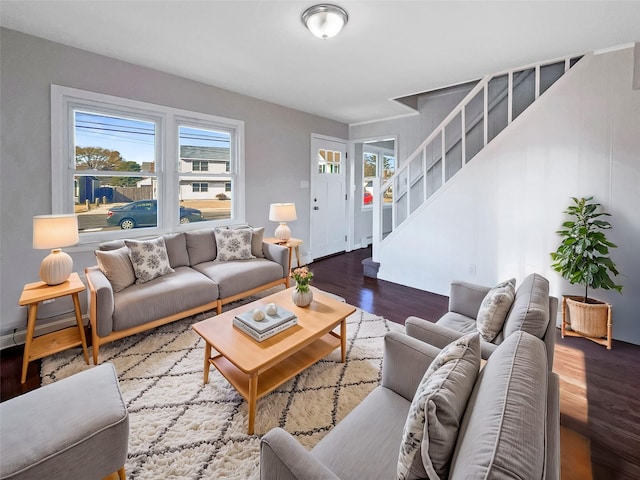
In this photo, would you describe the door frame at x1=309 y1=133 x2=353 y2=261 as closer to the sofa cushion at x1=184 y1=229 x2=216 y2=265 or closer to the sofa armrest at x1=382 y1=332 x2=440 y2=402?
the sofa cushion at x1=184 y1=229 x2=216 y2=265

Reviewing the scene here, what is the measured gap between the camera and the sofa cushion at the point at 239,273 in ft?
10.2

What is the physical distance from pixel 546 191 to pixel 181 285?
370 centimetres

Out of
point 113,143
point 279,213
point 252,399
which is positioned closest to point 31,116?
point 113,143

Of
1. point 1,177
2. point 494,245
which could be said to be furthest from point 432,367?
point 1,177

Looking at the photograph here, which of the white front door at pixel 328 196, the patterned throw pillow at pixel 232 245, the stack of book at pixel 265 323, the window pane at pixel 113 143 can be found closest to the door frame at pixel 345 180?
the white front door at pixel 328 196

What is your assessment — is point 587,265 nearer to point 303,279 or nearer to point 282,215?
point 303,279

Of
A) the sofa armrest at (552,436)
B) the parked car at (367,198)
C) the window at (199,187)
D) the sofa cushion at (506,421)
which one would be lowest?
the sofa armrest at (552,436)

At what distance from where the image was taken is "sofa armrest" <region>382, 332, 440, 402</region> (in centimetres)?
134

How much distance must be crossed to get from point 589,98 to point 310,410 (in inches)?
141

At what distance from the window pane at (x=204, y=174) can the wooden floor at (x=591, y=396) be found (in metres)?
2.14

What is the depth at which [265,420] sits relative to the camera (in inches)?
69.5

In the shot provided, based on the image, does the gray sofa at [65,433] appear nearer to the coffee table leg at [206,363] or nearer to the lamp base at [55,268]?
the coffee table leg at [206,363]

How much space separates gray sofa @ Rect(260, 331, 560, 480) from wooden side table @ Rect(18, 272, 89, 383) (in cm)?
216

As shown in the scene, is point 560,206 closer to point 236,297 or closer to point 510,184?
point 510,184
